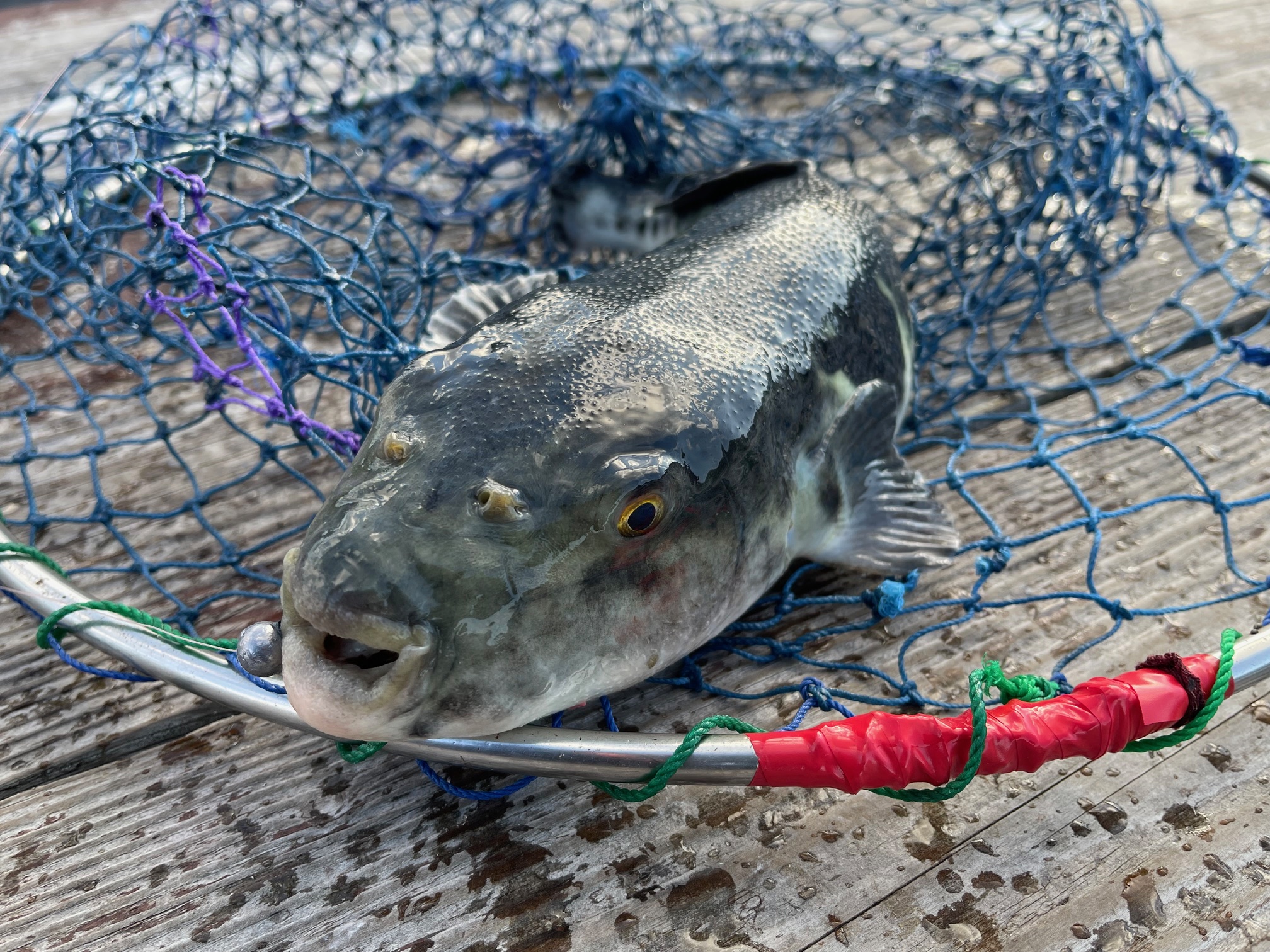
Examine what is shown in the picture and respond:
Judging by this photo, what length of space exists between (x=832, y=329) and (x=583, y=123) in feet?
5.77

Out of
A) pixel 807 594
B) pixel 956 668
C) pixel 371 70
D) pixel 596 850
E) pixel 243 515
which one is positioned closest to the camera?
pixel 596 850

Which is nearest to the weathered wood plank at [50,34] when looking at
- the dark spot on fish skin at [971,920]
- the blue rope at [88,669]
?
the blue rope at [88,669]

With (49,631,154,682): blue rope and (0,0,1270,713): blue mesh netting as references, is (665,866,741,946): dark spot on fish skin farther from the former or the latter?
(49,631,154,682): blue rope

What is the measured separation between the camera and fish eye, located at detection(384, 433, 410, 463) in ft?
5.70

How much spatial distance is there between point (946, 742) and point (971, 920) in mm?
330

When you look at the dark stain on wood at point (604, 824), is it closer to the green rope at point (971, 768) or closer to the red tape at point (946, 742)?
the red tape at point (946, 742)

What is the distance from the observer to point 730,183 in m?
3.24

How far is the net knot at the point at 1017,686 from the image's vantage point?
75.9 inches

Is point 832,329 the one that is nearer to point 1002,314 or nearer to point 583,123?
point 1002,314

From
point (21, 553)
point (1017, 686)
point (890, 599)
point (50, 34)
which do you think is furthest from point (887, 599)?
point (50, 34)

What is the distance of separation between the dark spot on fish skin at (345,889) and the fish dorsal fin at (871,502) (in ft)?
4.13

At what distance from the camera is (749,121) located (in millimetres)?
4250

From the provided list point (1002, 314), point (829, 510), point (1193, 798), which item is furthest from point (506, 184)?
point (1193, 798)

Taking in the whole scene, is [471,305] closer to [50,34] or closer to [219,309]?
[219,309]
